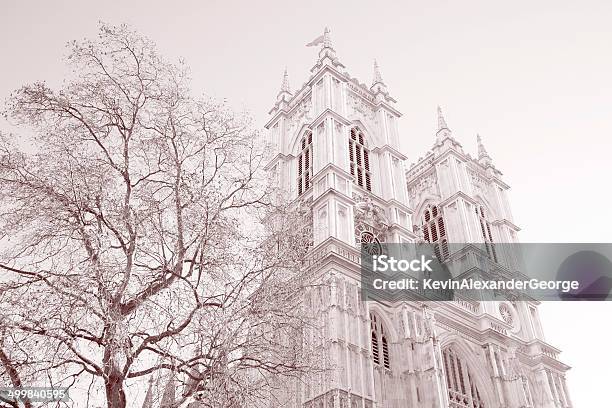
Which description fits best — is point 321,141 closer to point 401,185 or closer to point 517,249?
point 401,185

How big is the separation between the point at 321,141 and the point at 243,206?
70.3 feet

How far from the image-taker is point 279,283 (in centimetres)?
1077

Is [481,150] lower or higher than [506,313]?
higher

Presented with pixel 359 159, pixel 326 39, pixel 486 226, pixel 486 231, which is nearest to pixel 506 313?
pixel 486 231

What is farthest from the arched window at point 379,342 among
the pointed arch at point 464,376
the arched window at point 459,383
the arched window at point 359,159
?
the arched window at point 359,159

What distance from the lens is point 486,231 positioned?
39.7 metres

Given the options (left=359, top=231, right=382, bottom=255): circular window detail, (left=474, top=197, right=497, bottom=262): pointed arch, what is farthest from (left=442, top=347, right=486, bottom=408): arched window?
(left=474, top=197, right=497, bottom=262): pointed arch

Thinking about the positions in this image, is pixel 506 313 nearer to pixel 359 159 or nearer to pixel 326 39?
pixel 359 159

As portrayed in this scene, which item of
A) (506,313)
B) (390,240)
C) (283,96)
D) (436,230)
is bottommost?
(506,313)

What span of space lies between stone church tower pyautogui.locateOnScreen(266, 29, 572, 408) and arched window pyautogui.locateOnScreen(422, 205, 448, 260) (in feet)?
0.30

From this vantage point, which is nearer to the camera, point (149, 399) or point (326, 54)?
point (149, 399)

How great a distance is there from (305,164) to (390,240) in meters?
7.21

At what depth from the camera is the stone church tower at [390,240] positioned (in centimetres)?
2344

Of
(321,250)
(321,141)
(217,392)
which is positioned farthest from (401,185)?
(217,392)
